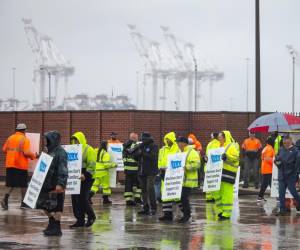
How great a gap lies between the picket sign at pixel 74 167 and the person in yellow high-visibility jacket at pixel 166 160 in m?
2.32

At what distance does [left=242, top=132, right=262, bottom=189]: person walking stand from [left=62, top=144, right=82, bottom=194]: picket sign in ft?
39.6

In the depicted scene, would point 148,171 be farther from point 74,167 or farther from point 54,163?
point 54,163

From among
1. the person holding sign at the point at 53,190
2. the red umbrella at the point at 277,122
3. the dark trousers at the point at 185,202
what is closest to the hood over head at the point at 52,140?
the person holding sign at the point at 53,190

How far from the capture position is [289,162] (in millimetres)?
17891

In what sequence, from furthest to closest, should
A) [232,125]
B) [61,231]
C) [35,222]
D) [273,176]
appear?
[232,125] → [273,176] → [35,222] → [61,231]

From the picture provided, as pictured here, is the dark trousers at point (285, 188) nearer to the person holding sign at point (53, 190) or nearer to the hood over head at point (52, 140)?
the person holding sign at point (53, 190)

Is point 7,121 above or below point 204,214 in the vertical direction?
above

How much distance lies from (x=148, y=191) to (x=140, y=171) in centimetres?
48

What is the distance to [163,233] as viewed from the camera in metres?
14.3

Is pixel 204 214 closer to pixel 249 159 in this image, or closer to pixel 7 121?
pixel 249 159

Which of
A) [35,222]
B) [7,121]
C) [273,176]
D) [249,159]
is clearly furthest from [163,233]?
[7,121]

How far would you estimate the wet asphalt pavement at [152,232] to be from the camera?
42.0 feet

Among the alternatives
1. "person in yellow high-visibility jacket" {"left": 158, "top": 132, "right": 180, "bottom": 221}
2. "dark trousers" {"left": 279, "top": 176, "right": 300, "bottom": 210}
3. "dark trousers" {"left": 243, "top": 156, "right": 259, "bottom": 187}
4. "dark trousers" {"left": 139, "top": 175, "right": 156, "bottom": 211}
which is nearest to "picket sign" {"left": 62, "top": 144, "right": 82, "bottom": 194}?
"person in yellow high-visibility jacket" {"left": 158, "top": 132, "right": 180, "bottom": 221}

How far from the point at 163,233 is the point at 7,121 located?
695 inches
